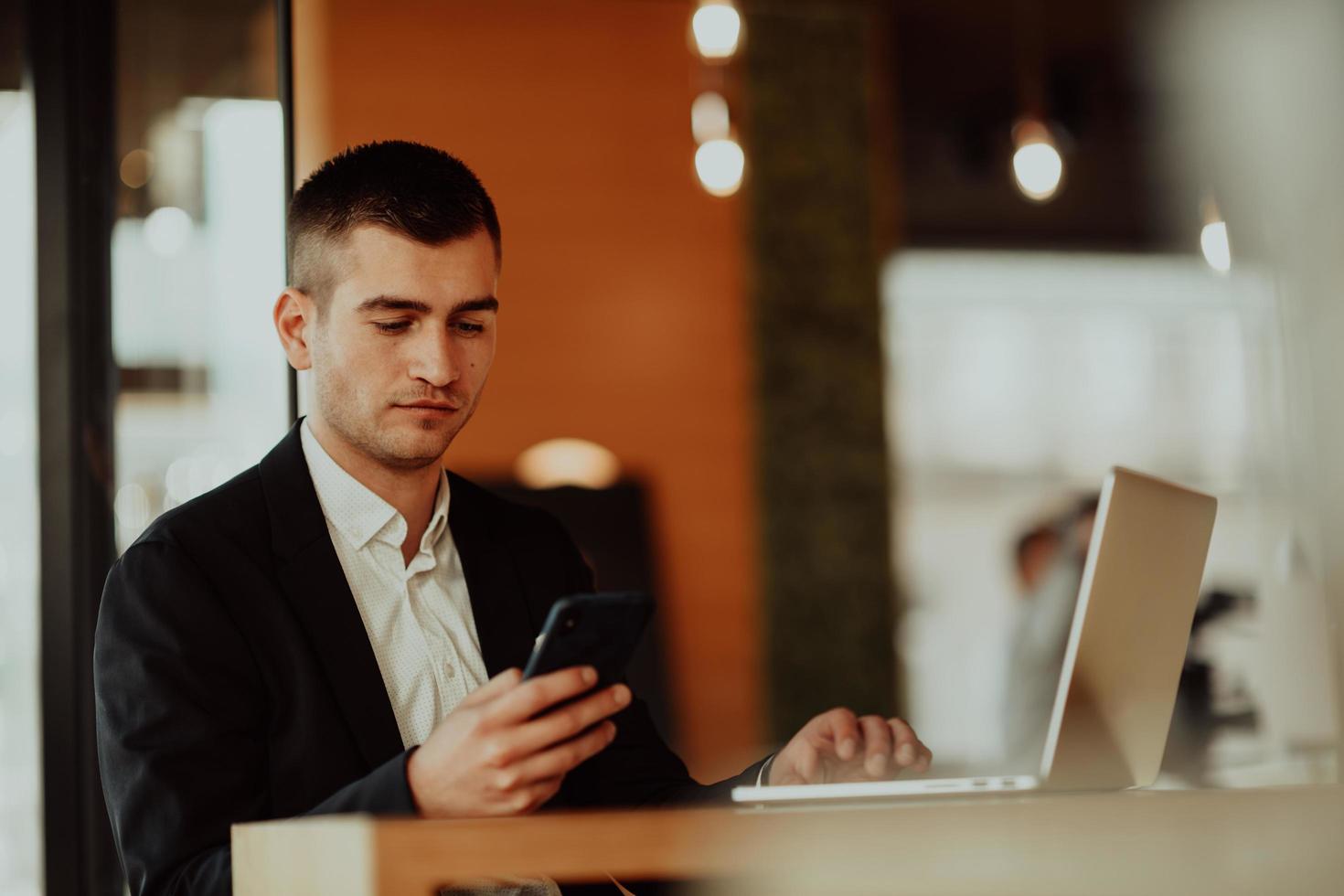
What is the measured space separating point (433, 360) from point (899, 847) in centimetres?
84

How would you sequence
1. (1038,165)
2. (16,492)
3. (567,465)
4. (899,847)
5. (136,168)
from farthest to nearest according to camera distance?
(567,465) < (1038,165) < (16,492) < (136,168) < (899,847)

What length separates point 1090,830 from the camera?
109cm

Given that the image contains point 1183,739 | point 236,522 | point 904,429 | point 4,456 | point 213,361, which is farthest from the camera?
point 904,429

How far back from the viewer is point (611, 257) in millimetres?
5770

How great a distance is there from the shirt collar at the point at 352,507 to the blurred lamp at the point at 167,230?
117 centimetres

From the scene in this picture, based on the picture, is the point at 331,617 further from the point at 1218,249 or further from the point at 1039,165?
the point at 1039,165

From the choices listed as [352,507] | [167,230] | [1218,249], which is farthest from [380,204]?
[1218,249]

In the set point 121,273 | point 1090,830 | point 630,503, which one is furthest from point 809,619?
point 1090,830

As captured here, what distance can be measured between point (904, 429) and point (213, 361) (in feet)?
16.0

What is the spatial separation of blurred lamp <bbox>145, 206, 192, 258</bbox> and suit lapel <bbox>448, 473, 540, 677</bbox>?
1153 millimetres

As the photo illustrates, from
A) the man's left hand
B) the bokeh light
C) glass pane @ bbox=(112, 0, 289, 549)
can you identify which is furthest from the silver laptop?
the bokeh light

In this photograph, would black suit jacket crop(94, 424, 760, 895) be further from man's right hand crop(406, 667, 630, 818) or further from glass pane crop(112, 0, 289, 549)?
glass pane crop(112, 0, 289, 549)

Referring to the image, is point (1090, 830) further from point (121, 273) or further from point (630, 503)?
point (630, 503)

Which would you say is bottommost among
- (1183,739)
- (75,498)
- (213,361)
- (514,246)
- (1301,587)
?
(1183,739)
